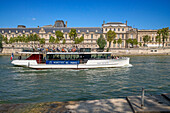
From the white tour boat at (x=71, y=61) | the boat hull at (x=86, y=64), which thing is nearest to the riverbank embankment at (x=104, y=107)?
the boat hull at (x=86, y=64)

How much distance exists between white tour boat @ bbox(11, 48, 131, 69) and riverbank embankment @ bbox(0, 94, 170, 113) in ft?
64.9

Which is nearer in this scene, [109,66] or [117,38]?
[109,66]

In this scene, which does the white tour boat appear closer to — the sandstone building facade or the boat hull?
the boat hull

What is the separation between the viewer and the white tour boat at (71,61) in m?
30.3

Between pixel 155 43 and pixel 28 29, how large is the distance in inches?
2881

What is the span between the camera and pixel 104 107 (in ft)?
31.6

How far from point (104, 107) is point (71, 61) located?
70.6 feet

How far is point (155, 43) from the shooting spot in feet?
316

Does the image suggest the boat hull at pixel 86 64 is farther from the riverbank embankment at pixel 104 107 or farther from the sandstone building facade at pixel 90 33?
the sandstone building facade at pixel 90 33

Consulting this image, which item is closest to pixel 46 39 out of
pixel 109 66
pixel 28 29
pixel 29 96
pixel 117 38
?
pixel 28 29

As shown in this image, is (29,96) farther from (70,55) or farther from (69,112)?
(70,55)

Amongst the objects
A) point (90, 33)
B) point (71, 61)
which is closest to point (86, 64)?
point (71, 61)

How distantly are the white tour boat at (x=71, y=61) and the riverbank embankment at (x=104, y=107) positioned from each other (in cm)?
1979

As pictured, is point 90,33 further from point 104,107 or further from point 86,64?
point 104,107
